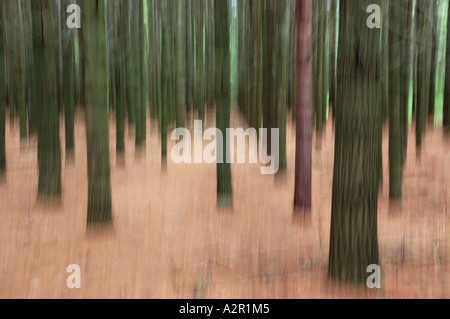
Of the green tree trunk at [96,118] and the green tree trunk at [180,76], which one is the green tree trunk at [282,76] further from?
the green tree trunk at [96,118]

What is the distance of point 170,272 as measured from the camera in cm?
649

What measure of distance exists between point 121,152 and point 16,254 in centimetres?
719

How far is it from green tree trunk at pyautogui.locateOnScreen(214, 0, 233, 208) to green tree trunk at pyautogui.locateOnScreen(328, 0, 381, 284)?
3.62 m

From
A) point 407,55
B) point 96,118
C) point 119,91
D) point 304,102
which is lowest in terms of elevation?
point 96,118

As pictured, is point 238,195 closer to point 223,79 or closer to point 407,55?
point 223,79

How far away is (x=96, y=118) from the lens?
7781 mm

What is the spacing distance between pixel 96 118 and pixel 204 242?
2.52 m

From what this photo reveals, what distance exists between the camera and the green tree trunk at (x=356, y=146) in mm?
5473

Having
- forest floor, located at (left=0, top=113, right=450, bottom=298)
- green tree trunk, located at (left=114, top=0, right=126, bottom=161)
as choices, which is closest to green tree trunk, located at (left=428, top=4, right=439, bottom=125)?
forest floor, located at (left=0, top=113, right=450, bottom=298)

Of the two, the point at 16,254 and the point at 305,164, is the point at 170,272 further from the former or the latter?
the point at 305,164

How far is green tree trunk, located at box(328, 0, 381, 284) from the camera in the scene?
215 inches

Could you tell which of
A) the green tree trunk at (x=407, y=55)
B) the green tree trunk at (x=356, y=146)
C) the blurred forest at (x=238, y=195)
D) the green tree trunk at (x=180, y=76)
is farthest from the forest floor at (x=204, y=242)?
the green tree trunk at (x=180, y=76)

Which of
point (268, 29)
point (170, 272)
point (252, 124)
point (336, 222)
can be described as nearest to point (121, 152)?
point (268, 29)

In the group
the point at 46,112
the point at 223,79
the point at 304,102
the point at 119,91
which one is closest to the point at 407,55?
the point at 304,102
